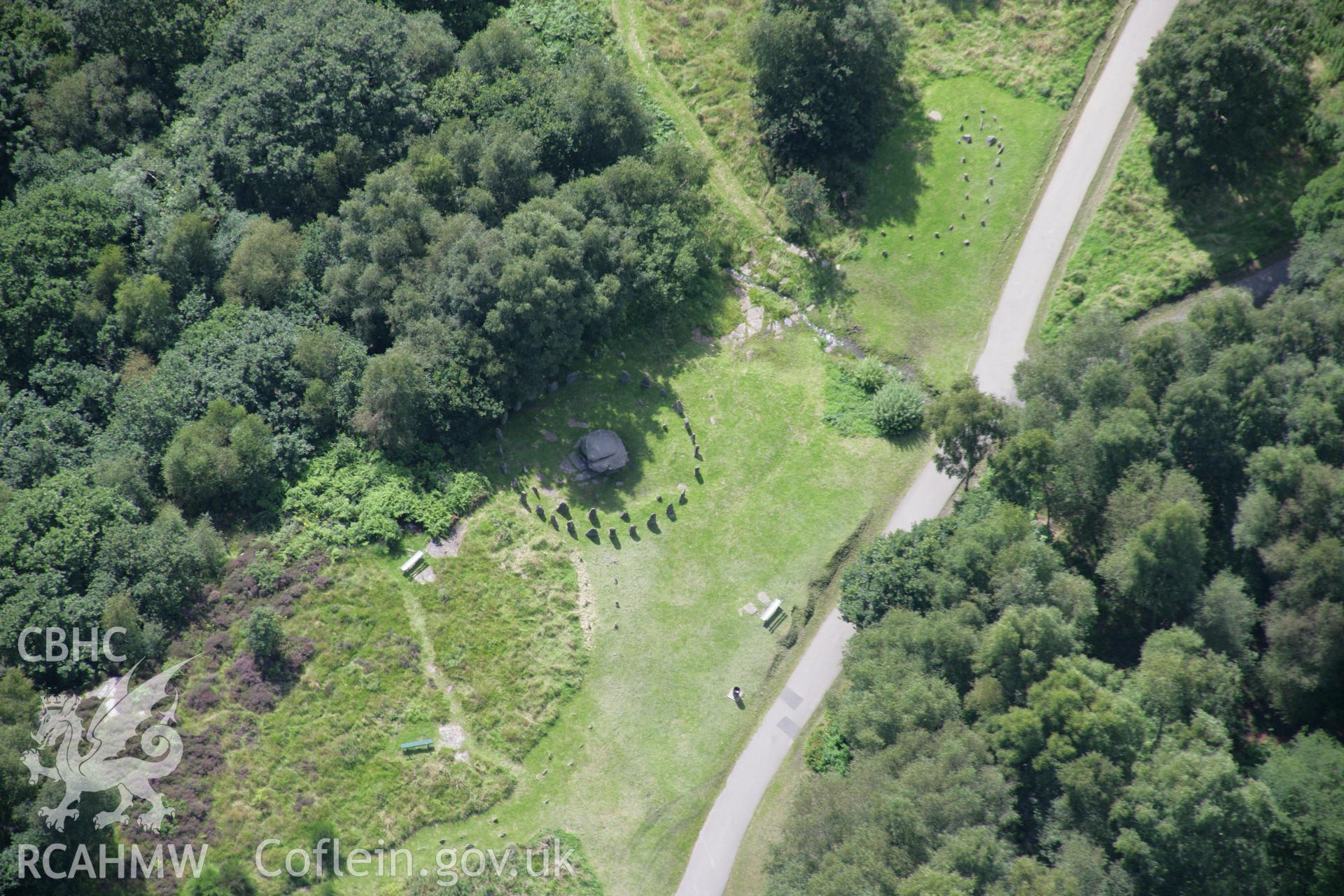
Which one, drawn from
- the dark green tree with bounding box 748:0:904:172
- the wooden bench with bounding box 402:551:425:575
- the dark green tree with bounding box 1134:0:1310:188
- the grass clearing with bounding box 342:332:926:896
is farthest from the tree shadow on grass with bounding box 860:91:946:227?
the wooden bench with bounding box 402:551:425:575

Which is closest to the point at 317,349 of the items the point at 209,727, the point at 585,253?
the point at 585,253

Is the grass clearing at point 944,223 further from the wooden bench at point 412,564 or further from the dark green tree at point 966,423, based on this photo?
the wooden bench at point 412,564

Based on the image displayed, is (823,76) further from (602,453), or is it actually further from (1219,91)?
(602,453)

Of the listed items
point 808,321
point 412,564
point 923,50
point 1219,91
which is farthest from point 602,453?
point 1219,91

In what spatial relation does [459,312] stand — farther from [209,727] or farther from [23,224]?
[23,224]

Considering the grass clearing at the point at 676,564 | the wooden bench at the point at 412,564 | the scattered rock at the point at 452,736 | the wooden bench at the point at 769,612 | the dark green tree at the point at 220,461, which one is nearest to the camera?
the grass clearing at the point at 676,564

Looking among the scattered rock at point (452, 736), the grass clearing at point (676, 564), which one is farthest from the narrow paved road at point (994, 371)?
the scattered rock at point (452, 736)
